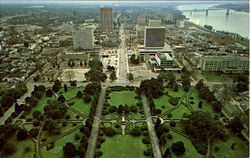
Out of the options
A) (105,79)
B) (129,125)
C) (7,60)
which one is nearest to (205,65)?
(105,79)

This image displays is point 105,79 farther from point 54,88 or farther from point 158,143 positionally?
point 158,143

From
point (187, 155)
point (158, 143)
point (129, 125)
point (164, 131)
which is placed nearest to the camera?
point (187, 155)

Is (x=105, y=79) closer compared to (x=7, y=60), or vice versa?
(x=105, y=79)

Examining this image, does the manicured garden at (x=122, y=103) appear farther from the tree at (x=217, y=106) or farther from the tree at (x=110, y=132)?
the tree at (x=217, y=106)

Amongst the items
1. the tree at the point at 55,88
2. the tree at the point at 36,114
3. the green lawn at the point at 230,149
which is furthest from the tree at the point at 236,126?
the tree at the point at 55,88

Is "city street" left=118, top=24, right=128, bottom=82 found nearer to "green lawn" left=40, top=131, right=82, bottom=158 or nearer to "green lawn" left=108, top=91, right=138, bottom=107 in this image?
"green lawn" left=108, top=91, right=138, bottom=107

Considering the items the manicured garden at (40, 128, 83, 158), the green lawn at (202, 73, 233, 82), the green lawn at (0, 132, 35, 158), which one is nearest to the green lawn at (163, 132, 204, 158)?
the manicured garden at (40, 128, 83, 158)

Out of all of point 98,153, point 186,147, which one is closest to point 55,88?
point 98,153
